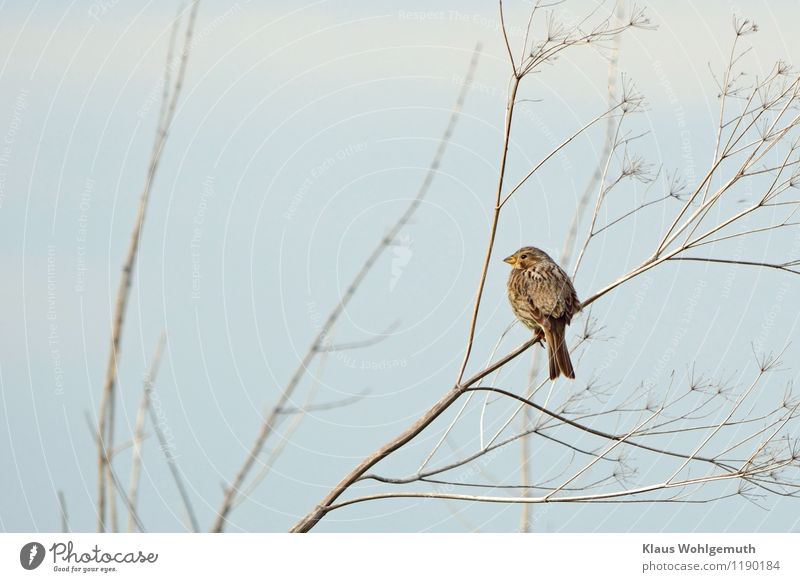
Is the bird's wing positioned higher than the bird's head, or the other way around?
the bird's head

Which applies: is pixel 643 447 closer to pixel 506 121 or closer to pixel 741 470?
pixel 741 470

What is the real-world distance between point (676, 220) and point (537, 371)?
1387 millimetres

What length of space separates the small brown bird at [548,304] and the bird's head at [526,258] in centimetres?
12

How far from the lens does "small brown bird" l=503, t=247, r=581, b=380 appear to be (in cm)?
726

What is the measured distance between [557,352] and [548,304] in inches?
18.4

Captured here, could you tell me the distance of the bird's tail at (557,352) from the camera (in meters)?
7.04

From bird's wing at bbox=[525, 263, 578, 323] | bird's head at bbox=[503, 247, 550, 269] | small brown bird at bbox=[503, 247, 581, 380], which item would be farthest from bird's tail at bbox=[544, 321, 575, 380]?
bird's head at bbox=[503, 247, 550, 269]
